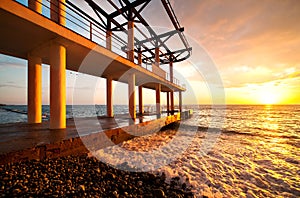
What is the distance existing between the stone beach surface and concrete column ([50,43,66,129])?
228 cm

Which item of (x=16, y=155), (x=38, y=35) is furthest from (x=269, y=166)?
→ (x=38, y=35)

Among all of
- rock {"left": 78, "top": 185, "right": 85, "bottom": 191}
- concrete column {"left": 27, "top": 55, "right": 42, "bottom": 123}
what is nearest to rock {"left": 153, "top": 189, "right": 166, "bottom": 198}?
rock {"left": 78, "top": 185, "right": 85, "bottom": 191}

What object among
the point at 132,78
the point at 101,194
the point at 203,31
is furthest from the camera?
the point at 203,31

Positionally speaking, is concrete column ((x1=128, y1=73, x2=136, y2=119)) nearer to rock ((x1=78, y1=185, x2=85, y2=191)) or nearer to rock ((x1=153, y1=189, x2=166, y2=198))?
rock ((x1=153, y1=189, x2=166, y2=198))

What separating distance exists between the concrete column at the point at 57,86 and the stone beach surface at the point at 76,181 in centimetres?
228

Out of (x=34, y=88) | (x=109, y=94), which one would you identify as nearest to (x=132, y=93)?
(x=109, y=94)

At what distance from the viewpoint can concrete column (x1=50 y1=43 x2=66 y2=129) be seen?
17.5 feet

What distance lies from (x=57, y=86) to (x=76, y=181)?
386 centimetres

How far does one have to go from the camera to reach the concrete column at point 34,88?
667 cm

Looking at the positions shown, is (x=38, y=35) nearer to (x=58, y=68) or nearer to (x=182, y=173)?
(x=58, y=68)

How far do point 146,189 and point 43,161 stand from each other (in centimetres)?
258

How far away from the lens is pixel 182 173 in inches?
172

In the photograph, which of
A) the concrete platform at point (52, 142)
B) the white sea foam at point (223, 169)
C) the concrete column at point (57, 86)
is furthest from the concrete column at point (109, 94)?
the concrete column at point (57, 86)

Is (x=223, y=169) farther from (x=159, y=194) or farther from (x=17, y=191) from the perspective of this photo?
(x=17, y=191)
